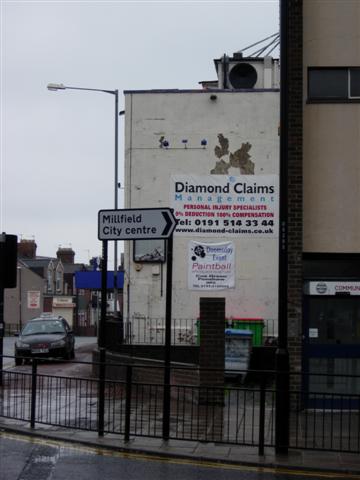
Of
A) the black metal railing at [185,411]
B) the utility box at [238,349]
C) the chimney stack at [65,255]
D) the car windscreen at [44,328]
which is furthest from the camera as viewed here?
the chimney stack at [65,255]

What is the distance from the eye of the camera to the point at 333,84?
14.1 m

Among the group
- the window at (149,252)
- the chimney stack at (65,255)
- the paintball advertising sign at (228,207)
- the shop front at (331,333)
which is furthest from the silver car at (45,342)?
the chimney stack at (65,255)

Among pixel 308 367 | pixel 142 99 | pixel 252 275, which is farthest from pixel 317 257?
pixel 142 99

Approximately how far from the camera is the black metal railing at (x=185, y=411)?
34.8 feet

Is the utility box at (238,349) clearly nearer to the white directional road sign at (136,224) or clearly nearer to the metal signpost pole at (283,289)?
the white directional road sign at (136,224)

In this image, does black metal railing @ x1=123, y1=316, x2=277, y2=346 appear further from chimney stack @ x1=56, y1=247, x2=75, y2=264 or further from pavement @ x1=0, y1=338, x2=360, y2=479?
chimney stack @ x1=56, y1=247, x2=75, y2=264

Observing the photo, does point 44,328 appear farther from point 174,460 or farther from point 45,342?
point 174,460

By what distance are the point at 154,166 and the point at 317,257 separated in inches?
361

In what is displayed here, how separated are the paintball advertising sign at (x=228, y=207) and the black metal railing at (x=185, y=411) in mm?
9042

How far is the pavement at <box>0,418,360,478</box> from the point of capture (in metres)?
9.31

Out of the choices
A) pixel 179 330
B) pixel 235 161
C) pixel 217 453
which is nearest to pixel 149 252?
pixel 179 330

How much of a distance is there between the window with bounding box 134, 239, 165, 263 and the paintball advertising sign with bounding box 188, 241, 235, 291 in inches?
32.6

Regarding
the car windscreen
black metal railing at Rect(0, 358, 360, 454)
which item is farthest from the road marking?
the car windscreen

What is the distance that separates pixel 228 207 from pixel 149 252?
2.59 metres
